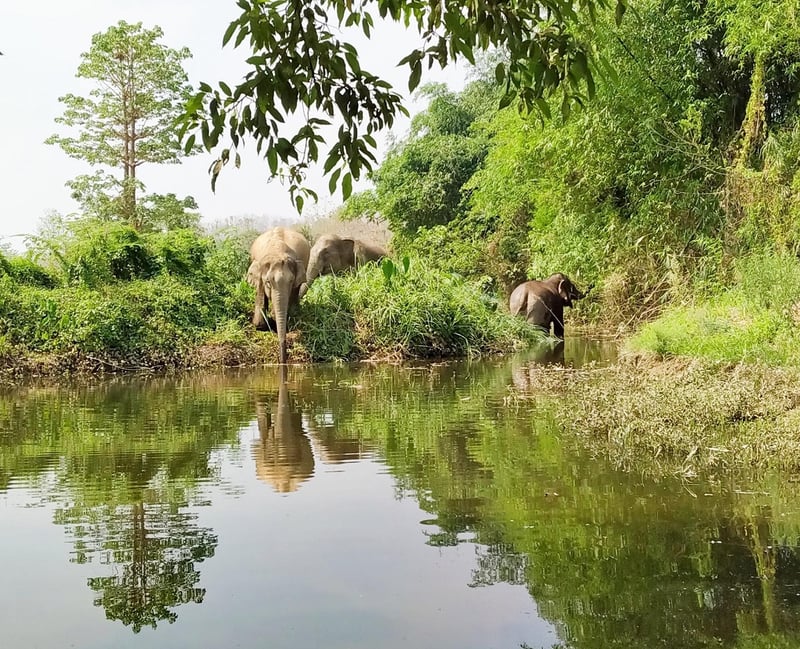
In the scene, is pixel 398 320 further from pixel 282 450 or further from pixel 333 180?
pixel 333 180

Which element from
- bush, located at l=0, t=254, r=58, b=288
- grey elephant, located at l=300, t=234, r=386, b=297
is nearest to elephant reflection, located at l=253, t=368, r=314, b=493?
bush, located at l=0, t=254, r=58, b=288

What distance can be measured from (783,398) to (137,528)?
4106 mm

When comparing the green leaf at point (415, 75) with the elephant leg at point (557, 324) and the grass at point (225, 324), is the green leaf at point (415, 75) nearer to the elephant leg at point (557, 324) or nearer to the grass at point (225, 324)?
the grass at point (225, 324)

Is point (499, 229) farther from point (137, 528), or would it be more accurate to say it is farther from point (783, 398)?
point (137, 528)

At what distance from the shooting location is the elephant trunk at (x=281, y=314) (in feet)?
40.5

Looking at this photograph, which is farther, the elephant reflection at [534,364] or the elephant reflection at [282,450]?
the elephant reflection at [534,364]

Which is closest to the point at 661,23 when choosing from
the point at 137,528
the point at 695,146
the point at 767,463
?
the point at 695,146

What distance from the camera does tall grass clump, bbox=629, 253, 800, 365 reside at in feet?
24.3

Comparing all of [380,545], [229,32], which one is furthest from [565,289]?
[229,32]

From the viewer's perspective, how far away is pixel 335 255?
19.2 meters

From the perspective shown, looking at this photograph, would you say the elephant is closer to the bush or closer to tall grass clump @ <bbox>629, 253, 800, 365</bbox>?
the bush

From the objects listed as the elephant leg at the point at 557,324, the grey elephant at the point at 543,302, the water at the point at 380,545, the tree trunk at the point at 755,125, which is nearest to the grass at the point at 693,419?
the water at the point at 380,545

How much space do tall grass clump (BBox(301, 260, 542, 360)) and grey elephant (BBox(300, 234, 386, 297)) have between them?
4.41 m

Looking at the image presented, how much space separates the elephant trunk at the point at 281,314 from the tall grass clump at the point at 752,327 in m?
4.96
